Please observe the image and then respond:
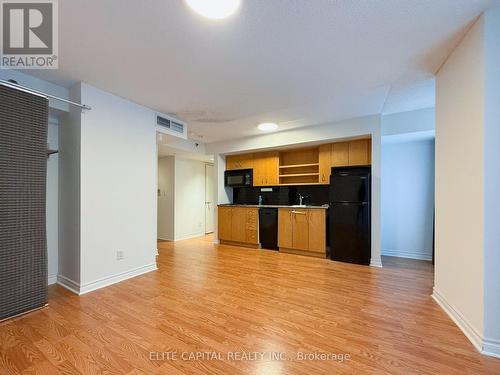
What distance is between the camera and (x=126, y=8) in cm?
158

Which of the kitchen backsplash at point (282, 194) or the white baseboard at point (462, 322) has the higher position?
the kitchen backsplash at point (282, 194)

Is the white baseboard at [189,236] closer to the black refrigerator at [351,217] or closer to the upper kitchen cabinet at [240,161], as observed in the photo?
the upper kitchen cabinet at [240,161]

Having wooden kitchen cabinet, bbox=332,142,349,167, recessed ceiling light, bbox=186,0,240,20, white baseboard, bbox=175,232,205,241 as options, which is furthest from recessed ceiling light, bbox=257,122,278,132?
white baseboard, bbox=175,232,205,241

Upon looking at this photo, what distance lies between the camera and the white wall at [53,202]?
2920 millimetres

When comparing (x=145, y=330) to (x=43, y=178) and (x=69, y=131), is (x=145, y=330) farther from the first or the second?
(x=69, y=131)

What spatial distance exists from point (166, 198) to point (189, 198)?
621mm

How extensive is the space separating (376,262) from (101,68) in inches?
181

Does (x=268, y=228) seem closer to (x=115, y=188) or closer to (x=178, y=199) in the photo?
(x=178, y=199)

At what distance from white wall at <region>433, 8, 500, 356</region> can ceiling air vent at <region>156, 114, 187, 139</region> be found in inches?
142

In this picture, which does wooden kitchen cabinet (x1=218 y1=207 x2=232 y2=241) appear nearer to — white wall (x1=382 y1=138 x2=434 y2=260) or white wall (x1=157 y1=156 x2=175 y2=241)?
white wall (x1=157 y1=156 x2=175 y2=241)

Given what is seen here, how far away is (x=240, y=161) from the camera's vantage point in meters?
5.65

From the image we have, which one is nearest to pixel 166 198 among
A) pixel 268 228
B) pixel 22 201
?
pixel 268 228

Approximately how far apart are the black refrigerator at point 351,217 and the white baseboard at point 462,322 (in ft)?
4.46

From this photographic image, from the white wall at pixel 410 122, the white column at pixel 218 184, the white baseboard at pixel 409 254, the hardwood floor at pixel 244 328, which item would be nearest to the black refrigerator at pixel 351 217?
the hardwood floor at pixel 244 328
